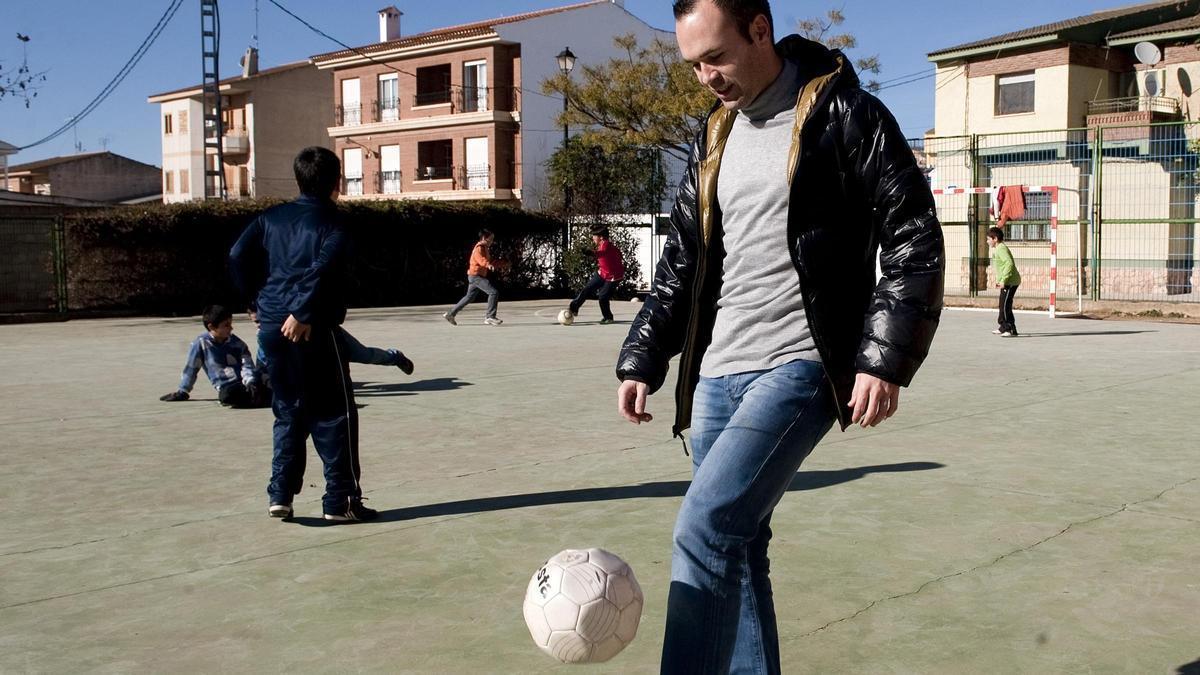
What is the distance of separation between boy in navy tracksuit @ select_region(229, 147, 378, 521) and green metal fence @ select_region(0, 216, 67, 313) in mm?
18091

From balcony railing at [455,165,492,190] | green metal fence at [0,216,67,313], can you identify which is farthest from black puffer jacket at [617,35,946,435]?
balcony railing at [455,165,492,190]

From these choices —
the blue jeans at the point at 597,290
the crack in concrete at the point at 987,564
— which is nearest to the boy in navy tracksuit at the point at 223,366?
the crack in concrete at the point at 987,564

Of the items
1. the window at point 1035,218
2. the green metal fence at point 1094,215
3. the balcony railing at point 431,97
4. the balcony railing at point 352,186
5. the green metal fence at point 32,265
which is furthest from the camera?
the balcony railing at point 352,186

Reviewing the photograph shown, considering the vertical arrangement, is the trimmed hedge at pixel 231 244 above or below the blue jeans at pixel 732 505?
above

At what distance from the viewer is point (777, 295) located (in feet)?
9.32

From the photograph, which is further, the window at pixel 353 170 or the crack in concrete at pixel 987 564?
the window at pixel 353 170

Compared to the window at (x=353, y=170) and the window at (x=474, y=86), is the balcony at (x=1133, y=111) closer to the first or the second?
the window at (x=474, y=86)

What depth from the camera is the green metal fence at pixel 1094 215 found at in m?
21.0

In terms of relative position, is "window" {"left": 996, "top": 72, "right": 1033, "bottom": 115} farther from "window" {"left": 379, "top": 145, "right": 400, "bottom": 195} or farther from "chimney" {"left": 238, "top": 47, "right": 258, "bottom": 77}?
"chimney" {"left": 238, "top": 47, "right": 258, "bottom": 77}

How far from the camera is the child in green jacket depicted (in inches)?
615

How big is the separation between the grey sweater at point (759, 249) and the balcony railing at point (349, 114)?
50.2m

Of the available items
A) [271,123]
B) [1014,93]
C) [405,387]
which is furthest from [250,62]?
[405,387]

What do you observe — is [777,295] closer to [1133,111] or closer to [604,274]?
[604,274]

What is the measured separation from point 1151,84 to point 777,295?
34520 millimetres
